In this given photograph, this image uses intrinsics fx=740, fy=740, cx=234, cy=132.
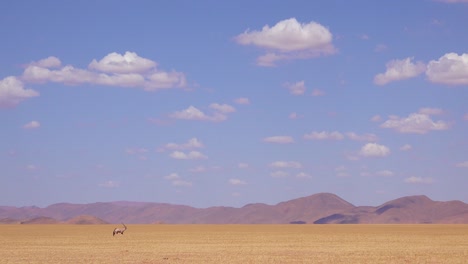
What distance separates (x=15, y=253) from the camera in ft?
142

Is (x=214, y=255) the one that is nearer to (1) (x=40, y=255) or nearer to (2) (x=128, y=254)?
(2) (x=128, y=254)

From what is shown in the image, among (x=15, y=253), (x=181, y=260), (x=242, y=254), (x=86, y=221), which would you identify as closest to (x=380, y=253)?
(x=242, y=254)

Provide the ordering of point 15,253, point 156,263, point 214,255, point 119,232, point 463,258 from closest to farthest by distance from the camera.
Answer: point 156,263
point 463,258
point 214,255
point 15,253
point 119,232

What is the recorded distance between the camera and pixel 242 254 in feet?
135

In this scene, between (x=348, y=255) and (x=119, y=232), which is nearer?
(x=348, y=255)

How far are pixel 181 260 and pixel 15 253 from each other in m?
11.8

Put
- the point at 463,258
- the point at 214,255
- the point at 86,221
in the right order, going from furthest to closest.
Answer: the point at 86,221
the point at 214,255
the point at 463,258


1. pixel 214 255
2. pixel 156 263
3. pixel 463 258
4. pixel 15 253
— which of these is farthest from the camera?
pixel 15 253

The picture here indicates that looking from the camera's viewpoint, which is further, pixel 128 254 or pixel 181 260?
pixel 128 254

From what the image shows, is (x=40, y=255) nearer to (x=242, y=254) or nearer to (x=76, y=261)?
(x=76, y=261)

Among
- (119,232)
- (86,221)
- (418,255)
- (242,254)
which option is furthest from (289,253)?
(86,221)

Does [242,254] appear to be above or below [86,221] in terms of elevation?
below

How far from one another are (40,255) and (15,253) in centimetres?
274

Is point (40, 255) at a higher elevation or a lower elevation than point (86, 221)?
lower
